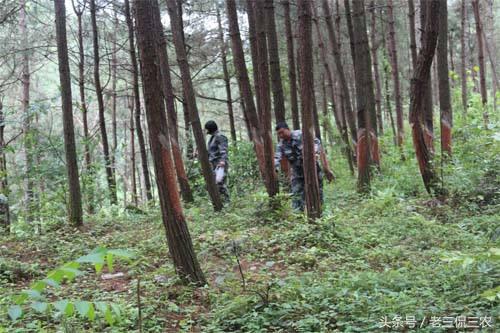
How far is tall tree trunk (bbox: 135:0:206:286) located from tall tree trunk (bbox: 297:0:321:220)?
244 centimetres

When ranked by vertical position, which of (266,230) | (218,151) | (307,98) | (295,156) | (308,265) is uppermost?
(307,98)

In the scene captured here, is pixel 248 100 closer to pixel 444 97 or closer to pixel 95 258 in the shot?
pixel 444 97

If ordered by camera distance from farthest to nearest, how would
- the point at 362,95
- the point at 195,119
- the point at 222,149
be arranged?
the point at 222,149
the point at 362,95
the point at 195,119

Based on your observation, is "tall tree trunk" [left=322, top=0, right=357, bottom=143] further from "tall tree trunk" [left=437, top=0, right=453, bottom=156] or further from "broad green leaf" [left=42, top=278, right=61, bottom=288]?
"broad green leaf" [left=42, top=278, right=61, bottom=288]

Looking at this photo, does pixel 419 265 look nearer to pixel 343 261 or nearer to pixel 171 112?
pixel 343 261

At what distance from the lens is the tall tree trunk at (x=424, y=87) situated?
770 cm

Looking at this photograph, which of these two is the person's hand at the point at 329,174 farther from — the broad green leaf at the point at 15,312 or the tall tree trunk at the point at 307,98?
the broad green leaf at the point at 15,312

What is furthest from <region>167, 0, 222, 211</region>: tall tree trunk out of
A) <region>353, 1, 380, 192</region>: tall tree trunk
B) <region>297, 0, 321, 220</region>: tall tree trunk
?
<region>353, 1, 380, 192</region>: tall tree trunk

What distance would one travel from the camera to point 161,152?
197 inches

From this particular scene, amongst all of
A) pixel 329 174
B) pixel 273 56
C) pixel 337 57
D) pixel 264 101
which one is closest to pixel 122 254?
pixel 264 101

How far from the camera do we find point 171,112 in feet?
36.7

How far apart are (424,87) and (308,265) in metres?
4.21

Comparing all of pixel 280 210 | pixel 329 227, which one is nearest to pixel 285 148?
pixel 280 210

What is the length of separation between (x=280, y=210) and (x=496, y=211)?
331 centimetres
